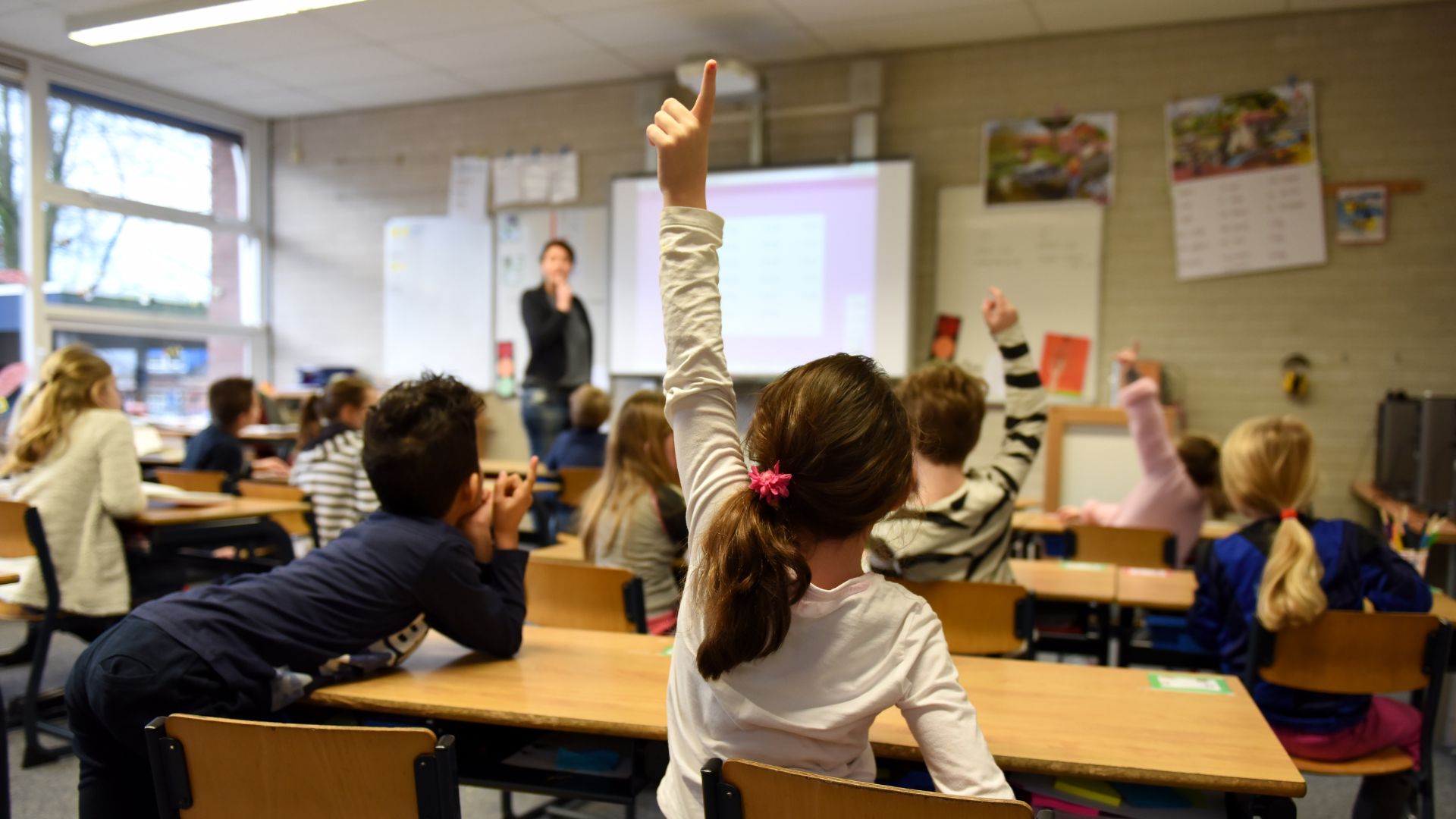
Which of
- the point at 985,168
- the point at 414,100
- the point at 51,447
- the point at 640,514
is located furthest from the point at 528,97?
the point at 640,514

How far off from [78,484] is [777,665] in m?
2.59

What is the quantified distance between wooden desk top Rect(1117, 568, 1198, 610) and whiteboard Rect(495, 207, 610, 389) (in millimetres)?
4114

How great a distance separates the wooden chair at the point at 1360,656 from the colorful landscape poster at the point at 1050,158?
3.71m

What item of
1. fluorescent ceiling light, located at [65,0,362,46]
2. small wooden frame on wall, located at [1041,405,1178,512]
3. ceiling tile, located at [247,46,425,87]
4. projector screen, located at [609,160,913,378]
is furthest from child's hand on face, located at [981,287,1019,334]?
ceiling tile, located at [247,46,425,87]

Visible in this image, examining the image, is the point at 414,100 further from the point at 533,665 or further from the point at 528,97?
the point at 533,665

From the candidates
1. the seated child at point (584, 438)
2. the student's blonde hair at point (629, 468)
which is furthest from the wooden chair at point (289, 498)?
the student's blonde hair at point (629, 468)

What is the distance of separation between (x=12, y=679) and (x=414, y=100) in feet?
15.3

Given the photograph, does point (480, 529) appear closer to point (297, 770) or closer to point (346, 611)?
point (346, 611)

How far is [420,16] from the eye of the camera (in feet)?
17.1

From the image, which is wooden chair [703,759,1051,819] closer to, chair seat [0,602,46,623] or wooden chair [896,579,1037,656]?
wooden chair [896,579,1037,656]

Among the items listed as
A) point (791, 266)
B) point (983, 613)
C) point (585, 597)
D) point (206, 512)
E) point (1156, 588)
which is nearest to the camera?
point (983, 613)

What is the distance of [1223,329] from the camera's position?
5082 mm

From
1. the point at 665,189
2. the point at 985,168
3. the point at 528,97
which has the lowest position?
the point at 665,189

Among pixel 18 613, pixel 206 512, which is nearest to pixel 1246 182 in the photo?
pixel 206 512
